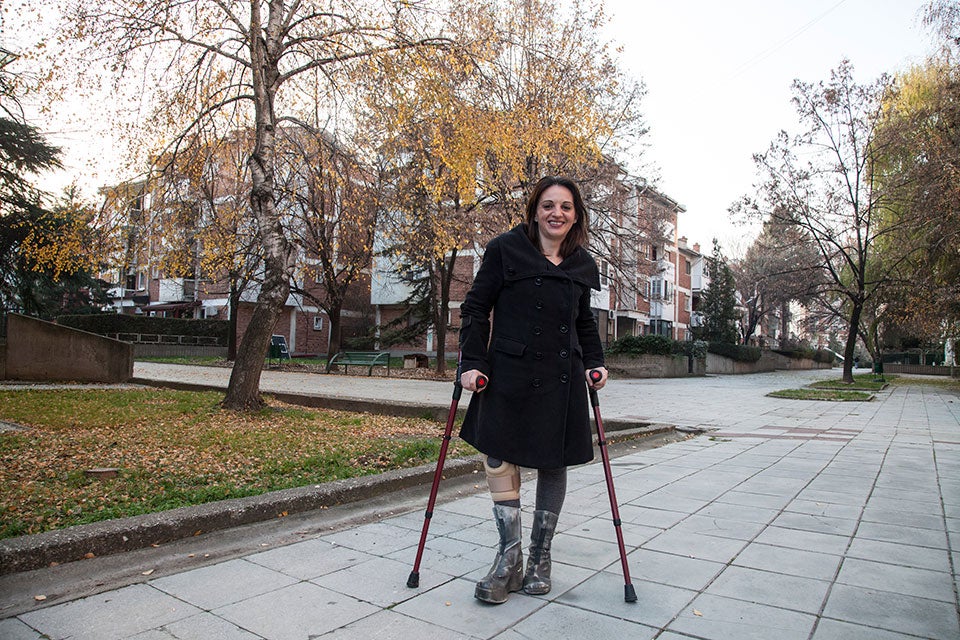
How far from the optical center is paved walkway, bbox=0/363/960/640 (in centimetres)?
258

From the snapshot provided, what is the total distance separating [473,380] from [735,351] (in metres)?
39.5

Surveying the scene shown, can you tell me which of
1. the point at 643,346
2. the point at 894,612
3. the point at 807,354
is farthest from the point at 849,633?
the point at 807,354

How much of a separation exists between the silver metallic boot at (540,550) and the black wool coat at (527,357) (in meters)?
0.30

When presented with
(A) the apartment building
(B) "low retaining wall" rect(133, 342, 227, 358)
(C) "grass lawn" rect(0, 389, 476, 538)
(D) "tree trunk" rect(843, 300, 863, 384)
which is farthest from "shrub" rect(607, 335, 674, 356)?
(C) "grass lawn" rect(0, 389, 476, 538)

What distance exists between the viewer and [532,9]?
57.5ft

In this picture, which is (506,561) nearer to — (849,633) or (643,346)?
(849,633)

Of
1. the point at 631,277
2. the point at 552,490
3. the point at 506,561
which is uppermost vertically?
the point at 631,277

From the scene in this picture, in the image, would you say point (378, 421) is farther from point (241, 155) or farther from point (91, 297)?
point (91, 297)

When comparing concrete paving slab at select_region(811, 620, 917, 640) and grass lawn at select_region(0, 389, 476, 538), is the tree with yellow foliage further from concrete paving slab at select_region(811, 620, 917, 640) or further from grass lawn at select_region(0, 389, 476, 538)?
concrete paving slab at select_region(811, 620, 917, 640)

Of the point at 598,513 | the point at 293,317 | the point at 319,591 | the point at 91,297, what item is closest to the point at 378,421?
the point at 598,513

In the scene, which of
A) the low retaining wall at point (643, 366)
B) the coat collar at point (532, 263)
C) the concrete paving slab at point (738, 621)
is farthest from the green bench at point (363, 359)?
the concrete paving slab at point (738, 621)

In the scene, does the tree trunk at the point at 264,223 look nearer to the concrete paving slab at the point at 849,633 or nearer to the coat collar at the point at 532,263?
the coat collar at the point at 532,263

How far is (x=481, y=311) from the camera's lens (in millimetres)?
3113

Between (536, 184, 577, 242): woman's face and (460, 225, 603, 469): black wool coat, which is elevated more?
(536, 184, 577, 242): woman's face
